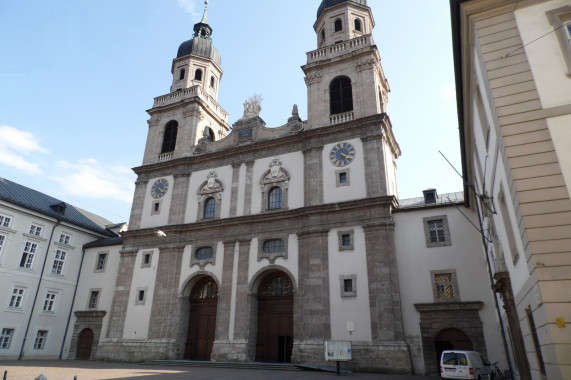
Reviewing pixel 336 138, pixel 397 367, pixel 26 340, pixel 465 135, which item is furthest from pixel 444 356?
pixel 26 340

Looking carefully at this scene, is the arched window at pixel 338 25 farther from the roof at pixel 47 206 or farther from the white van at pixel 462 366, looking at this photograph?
the roof at pixel 47 206

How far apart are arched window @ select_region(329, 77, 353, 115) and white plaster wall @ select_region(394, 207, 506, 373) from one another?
31.9 ft

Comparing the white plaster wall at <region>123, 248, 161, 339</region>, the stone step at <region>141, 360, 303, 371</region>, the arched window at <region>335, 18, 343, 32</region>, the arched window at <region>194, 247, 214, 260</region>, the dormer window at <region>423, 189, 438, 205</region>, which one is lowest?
the stone step at <region>141, 360, 303, 371</region>

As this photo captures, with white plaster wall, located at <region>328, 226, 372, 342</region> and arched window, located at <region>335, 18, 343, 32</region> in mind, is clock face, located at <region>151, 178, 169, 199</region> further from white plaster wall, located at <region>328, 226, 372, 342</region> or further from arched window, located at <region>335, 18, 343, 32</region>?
arched window, located at <region>335, 18, 343, 32</region>

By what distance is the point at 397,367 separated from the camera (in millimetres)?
20656

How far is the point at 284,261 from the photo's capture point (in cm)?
2605

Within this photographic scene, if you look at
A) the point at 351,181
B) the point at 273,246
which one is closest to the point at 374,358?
the point at 273,246

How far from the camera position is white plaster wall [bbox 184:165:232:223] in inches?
1188

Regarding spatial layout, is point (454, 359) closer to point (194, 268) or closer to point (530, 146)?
point (530, 146)

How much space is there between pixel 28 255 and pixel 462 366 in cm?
3264

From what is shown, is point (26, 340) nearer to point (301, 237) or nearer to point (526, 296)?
point (301, 237)

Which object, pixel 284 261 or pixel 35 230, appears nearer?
pixel 284 261

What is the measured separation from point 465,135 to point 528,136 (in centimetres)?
895

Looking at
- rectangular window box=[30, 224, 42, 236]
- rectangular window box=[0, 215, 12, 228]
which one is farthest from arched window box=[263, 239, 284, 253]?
rectangular window box=[0, 215, 12, 228]
